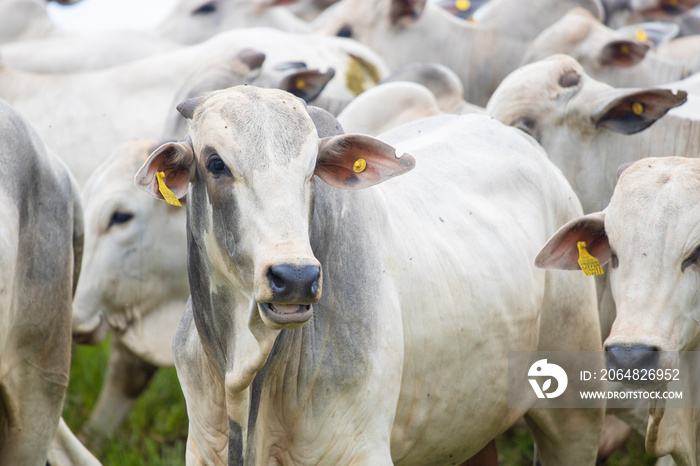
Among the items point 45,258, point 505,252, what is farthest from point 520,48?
A: point 45,258

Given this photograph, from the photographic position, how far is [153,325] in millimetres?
5734

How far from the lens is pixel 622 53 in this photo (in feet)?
21.4

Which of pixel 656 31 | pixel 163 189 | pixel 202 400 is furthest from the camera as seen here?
pixel 656 31

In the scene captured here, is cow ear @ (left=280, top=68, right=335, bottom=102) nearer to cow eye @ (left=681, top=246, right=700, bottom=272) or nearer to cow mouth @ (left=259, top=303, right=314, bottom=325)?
cow eye @ (left=681, top=246, right=700, bottom=272)

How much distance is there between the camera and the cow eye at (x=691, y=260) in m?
3.43

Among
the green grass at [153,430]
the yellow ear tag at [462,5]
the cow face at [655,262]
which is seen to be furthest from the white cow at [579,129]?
the yellow ear tag at [462,5]

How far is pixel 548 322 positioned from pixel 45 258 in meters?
1.97

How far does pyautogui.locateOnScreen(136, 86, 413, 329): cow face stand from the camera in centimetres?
282

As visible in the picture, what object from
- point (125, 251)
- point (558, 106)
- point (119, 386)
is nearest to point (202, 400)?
point (125, 251)

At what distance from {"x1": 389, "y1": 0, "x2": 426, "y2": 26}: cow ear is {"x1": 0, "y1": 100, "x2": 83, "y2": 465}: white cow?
4357mm

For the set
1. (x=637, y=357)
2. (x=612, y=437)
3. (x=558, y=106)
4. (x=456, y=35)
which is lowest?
(x=612, y=437)

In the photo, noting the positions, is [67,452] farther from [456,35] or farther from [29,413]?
[456,35]

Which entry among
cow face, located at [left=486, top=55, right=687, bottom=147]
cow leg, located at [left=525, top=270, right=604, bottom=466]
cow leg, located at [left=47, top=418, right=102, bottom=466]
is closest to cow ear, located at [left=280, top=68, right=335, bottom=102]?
cow face, located at [left=486, top=55, right=687, bottom=147]

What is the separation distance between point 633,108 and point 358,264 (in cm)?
213
